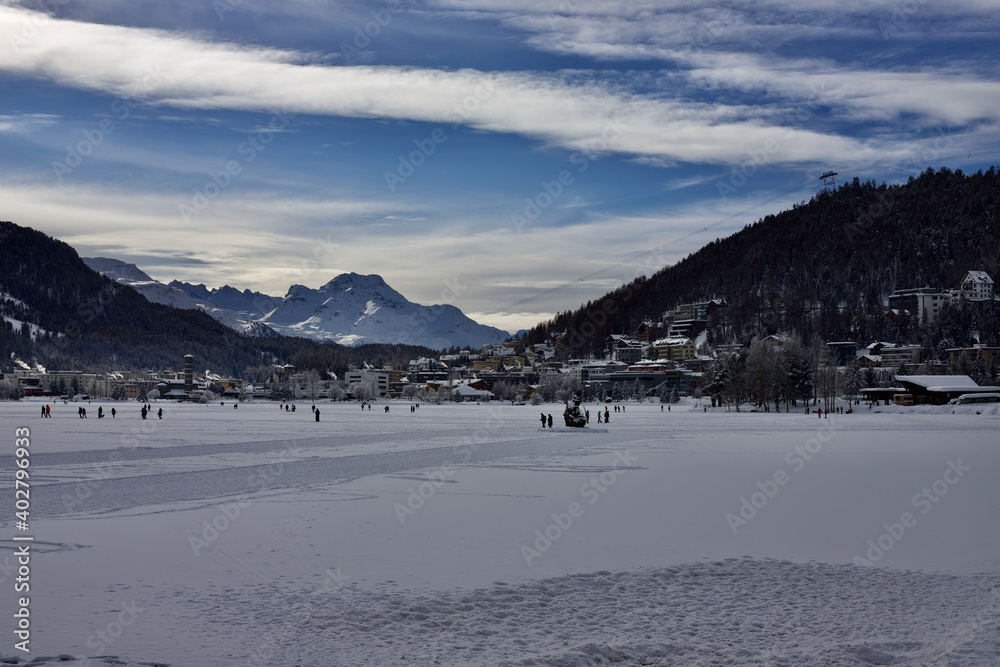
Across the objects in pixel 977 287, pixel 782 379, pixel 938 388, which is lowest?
pixel 938 388

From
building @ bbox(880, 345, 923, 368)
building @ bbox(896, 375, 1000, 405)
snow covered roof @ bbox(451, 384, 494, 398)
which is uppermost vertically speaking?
building @ bbox(880, 345, 923, 368)

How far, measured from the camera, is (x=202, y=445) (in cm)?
3519

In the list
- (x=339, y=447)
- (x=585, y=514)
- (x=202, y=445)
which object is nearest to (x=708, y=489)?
(x=585, y=514)

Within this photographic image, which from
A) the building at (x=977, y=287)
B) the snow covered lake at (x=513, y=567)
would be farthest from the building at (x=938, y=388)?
the building at (x=977, y=287)

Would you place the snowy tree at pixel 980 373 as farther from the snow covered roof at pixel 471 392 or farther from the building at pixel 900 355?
the snow covered roof at pixel 471 392

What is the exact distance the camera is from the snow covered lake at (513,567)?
7.99 m

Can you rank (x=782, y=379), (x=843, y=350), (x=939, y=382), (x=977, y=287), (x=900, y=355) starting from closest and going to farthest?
(x=782, y=379)
(x=939, y=382)
(x=900, y=355)
(x=843, y=350)
(x=977, y=287)

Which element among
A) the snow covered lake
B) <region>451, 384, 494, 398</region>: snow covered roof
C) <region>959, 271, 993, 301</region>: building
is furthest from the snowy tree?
the snow covered lake

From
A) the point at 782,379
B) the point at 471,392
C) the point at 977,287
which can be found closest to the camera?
the point at 782,379

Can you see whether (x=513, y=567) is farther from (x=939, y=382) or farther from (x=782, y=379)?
(x=939, y=382)

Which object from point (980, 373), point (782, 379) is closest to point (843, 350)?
point (980, 373)

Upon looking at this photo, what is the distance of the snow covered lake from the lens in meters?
7.99

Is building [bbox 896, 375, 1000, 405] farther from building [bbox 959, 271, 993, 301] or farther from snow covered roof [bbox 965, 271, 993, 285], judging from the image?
snow covered roof [bbox 965, 271, 993, 285]

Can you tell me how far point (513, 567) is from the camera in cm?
1113
